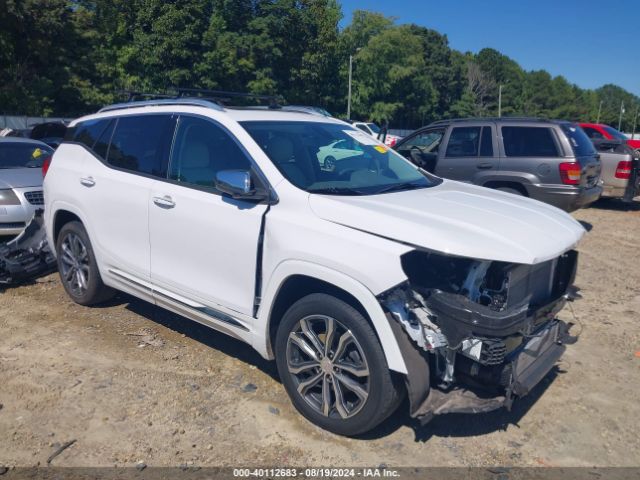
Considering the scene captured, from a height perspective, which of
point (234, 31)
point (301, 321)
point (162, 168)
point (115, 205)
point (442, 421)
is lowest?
point (442, 421)

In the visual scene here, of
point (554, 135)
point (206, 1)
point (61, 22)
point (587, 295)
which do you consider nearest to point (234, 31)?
point (206, 1)

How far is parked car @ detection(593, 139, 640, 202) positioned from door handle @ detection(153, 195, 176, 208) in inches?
386

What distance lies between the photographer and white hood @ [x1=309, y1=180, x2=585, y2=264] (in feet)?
9.89

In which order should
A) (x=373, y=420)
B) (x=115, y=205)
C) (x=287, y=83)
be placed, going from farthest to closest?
(x=287, y=83), (x=115, y=205), (x=373, y=420)

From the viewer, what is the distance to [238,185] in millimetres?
3568

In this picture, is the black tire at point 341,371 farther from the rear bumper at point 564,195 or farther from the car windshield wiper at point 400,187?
the rear bumper at point 564,195

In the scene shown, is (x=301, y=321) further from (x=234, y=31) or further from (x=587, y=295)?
(x=234, y=31)

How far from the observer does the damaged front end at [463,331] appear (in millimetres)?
3016

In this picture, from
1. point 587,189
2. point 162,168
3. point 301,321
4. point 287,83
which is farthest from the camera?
point 287,83

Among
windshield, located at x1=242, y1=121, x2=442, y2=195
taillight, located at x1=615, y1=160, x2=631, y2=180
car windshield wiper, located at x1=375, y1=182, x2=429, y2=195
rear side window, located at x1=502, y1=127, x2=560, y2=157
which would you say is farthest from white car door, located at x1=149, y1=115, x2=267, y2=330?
taillight, located at x1=615, y1=160, x2=631, y2=180

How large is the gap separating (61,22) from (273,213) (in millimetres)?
37973

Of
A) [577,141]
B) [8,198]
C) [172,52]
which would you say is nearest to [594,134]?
[577,141]

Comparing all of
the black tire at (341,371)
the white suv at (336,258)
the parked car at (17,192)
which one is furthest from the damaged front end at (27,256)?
the black tire at (341,371)

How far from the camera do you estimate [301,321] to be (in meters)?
3.46
